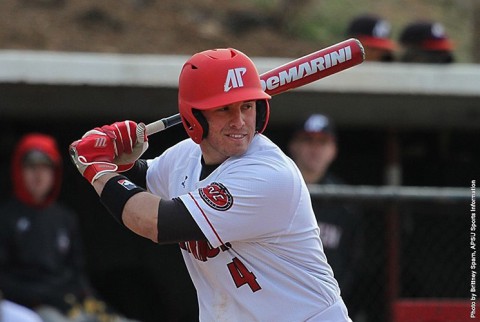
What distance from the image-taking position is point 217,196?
363 cm

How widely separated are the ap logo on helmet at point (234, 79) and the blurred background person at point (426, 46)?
373 centimetres

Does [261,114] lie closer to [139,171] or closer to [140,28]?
[139,171]

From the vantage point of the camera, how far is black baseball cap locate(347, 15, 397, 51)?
7.24 meters

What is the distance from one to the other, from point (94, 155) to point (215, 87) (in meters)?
0.53

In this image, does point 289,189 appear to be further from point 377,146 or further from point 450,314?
point 377,146

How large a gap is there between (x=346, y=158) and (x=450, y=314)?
2674 mm

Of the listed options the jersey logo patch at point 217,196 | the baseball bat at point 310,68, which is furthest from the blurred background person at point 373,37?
the jersey logo patch at point 217,196

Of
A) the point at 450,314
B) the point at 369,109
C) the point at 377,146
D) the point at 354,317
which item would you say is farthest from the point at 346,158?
the point at 450,314

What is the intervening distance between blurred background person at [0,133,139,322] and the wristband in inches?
103

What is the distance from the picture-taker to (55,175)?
6.87 meters

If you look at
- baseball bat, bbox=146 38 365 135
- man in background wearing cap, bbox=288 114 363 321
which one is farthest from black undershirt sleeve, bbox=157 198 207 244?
man in background wearing cap, bbox=288 114 363 321

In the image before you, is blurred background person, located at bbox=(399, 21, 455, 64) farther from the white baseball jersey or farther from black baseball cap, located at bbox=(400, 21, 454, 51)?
the white baseball jersey

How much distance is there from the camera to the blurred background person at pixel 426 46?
727 cm

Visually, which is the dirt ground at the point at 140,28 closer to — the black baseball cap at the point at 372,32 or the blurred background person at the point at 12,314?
the black baseball cap at the point at 372,32
